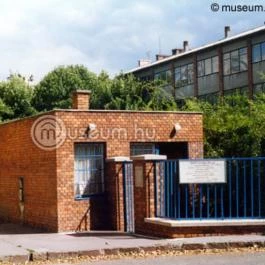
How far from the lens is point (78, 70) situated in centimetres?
4628

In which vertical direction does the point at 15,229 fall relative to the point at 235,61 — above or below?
below

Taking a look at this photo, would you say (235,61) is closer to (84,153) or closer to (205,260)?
(84,153)

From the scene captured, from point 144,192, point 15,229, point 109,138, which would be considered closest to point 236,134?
point 109,138

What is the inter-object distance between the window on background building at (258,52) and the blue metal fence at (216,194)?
30.8 meters

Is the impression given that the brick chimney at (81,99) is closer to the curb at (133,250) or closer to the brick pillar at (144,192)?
the brick pillar at (144,192)

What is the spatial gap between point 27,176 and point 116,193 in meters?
3.34

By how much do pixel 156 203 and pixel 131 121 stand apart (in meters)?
3.85

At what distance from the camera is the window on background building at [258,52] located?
44.7m

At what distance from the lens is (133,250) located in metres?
12.6

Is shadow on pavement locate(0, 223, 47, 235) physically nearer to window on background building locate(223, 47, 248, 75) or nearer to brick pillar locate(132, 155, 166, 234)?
brick pillar locate(132, 155, 166, 234)

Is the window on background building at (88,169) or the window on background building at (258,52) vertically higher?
the window on background building at (258,52)

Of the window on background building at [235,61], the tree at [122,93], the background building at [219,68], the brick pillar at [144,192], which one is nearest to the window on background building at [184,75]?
the background building at [219,68]

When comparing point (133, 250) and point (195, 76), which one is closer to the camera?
point (133, 250)

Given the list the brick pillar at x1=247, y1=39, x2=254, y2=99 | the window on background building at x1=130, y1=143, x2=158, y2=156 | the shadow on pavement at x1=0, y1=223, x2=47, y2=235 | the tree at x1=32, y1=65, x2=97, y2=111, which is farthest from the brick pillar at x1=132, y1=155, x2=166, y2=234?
the brick pillar at x1=247, y1=39, x2=254, y2=99
